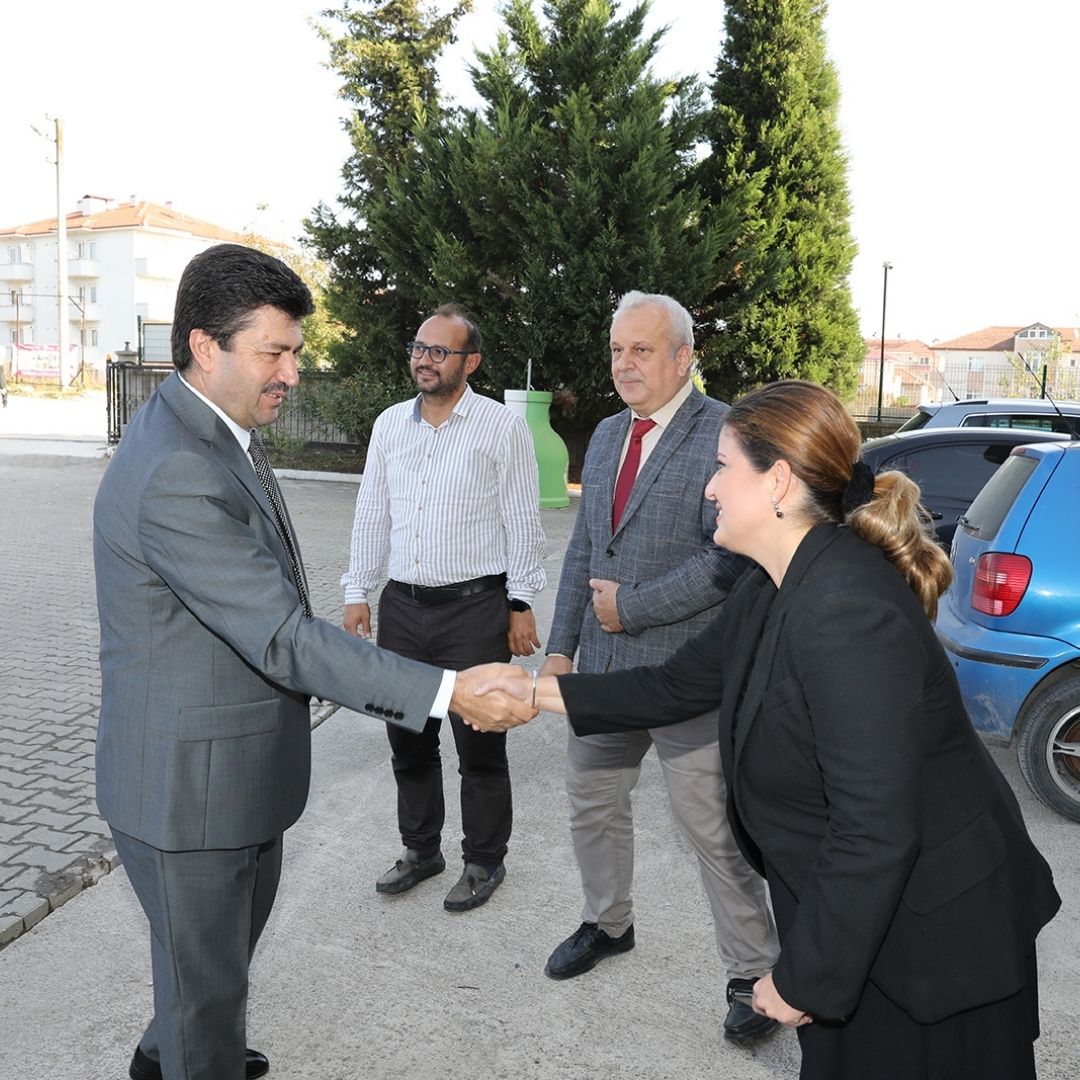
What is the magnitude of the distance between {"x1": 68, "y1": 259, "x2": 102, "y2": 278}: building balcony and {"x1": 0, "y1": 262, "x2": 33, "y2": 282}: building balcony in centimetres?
633

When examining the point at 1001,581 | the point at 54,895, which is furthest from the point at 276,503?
the point at 1001,581

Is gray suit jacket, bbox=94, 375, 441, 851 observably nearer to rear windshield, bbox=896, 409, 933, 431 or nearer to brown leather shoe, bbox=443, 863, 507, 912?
brown leather shoe, bbox=443, 863, 507, 912

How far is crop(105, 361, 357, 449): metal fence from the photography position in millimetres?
20516

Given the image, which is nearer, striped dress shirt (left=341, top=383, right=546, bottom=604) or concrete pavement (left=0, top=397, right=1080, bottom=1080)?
→ concrete pavement (left=0, top=397, right=1080, bottom=1080)

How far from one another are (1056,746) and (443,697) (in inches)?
144

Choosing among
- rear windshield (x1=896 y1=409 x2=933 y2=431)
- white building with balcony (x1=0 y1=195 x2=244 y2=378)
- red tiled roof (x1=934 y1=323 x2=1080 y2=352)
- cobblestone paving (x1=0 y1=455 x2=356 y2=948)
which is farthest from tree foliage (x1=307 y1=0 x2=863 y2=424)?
red tiled roof (x1=934 y1=323 x2=1080 y2=352)

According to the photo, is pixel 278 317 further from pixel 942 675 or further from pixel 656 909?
pixel 656 909

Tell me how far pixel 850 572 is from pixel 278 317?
1342 mm

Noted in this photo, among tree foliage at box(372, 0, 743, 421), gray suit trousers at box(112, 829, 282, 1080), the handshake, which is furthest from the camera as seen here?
tree foliage at box(372, 0, 743, 421)

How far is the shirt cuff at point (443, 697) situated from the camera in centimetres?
252

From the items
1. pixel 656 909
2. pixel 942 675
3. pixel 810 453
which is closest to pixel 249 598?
pixel 810 453

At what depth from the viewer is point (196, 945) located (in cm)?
243

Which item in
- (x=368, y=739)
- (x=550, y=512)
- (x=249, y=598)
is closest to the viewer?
(x=249, y=598)

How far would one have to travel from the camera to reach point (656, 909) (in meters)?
4.13
